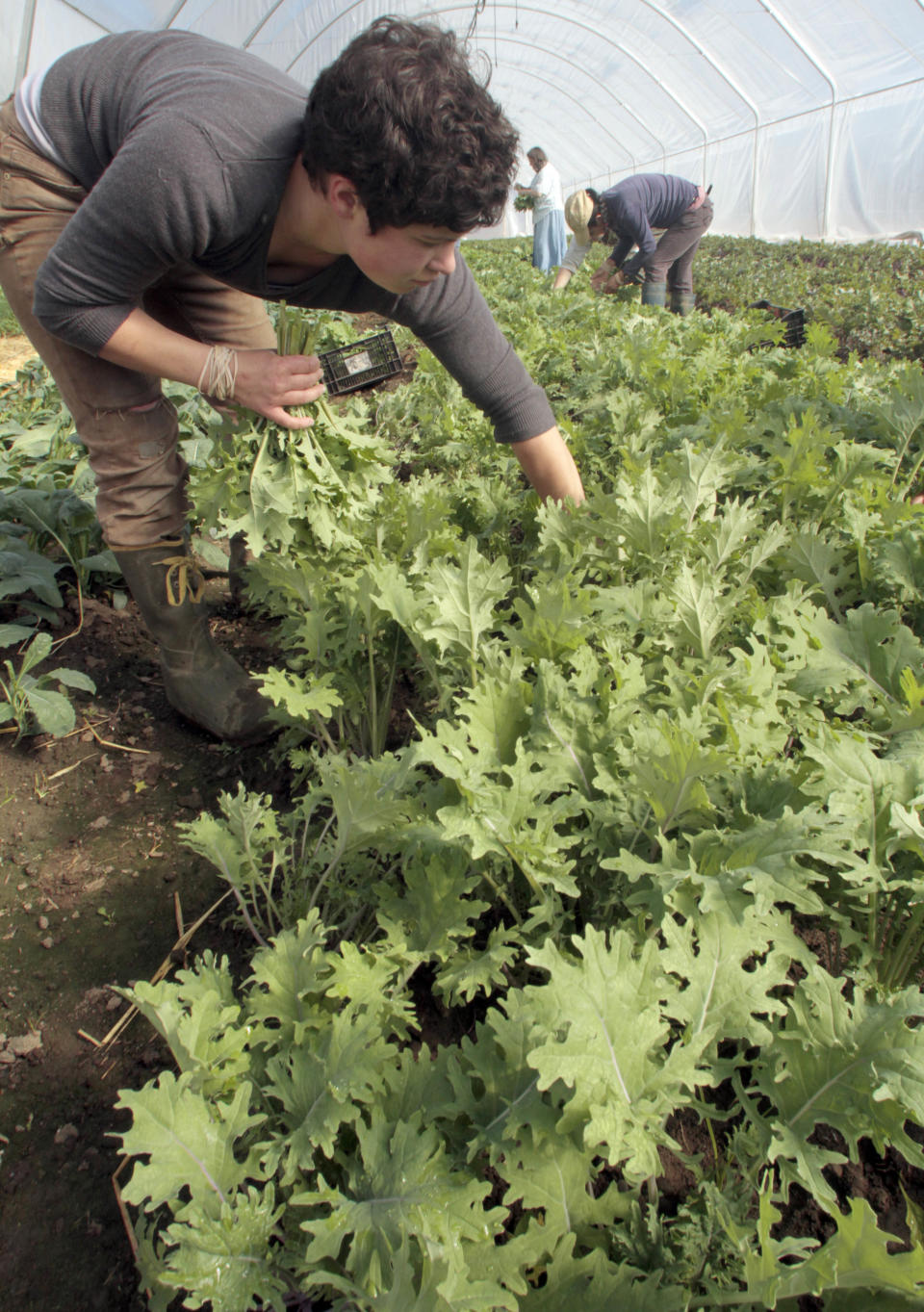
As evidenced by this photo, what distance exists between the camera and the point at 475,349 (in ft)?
7.52

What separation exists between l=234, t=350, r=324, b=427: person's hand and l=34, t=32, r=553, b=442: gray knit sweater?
28 centimetres

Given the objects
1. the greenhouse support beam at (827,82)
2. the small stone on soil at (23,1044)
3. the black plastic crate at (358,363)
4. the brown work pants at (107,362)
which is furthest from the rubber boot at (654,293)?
the greenhouse support beam at (827,82)

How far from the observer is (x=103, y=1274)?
1416 millimetres

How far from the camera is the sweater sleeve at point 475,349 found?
219 centimetres

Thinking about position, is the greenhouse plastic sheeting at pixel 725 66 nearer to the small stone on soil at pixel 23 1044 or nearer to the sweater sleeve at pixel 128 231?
the sweater sleeve at pixel 128 231

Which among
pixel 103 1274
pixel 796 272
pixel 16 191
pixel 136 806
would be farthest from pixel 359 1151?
pixel 796 272

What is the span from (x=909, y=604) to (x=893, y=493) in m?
0.64

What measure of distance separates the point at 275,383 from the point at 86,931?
152 centimetres

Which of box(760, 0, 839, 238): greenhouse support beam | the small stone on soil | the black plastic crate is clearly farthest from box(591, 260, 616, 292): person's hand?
the small stone on soil

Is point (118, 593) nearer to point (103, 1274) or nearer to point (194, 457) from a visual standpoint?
point (194, 457)

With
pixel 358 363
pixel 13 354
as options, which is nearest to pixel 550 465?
pixel 358 363

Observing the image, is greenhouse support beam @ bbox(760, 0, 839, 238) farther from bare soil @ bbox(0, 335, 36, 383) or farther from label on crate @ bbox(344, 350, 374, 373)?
label on crate @ bbox(344, 350, 374, 373)

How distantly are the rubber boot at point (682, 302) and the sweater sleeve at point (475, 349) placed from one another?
21.2 ft

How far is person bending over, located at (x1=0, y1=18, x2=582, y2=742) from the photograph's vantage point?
1656 mm
